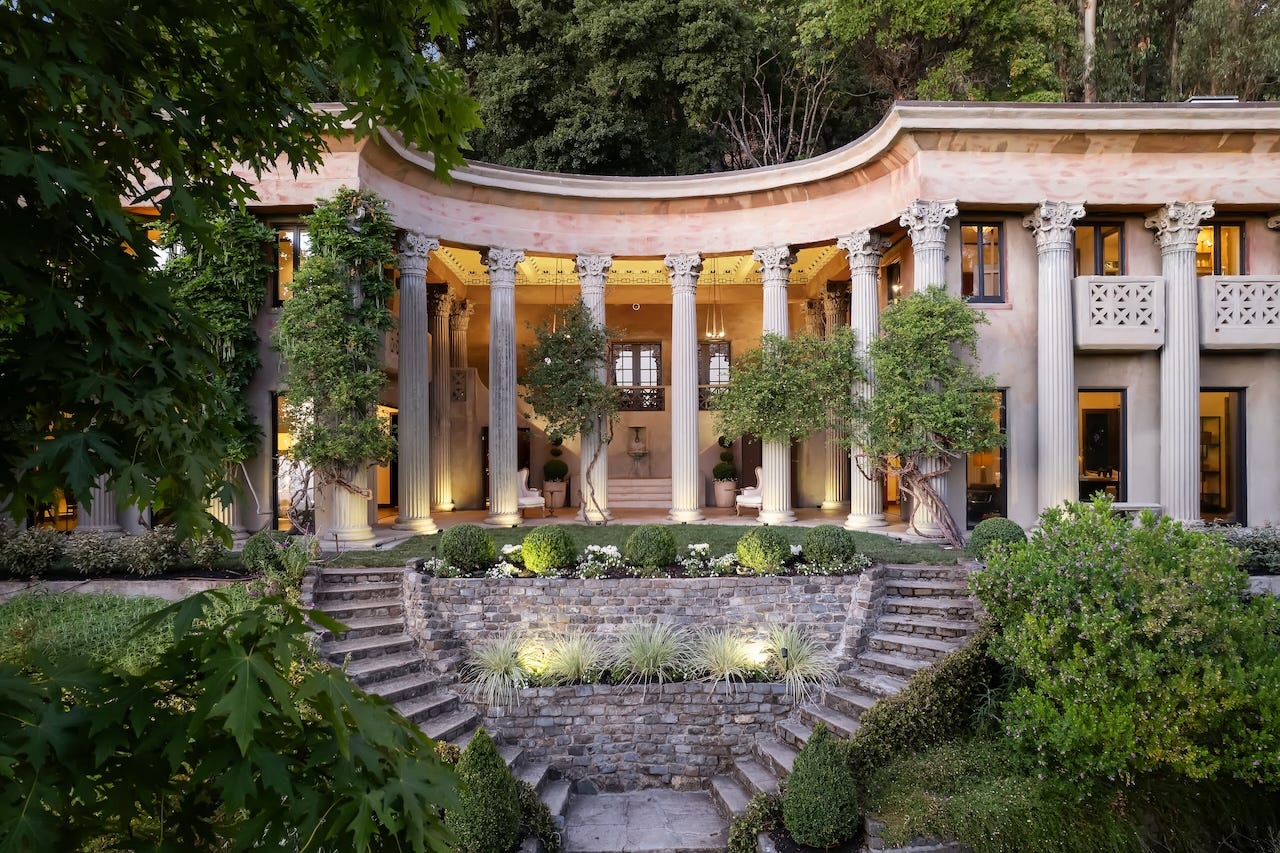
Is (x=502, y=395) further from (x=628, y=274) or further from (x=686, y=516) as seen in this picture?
(x=628, y=274)

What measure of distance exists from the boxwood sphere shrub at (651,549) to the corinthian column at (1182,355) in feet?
34.2

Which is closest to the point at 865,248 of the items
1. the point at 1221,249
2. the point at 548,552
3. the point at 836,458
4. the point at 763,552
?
the point at 836,458

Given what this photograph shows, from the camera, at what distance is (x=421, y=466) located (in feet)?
49.4

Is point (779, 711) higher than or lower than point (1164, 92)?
lower

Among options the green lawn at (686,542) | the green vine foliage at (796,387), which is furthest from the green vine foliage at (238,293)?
the green vine foliage at (796,387)

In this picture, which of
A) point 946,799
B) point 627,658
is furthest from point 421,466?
point 946,799

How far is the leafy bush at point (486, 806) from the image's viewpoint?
671 cm

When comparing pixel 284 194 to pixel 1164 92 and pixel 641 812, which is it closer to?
pixel 641 812

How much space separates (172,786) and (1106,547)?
7.80 m

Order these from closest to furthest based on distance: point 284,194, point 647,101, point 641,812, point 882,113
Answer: point 641,812 < point 284,194 < point 647,101 < point 882,113

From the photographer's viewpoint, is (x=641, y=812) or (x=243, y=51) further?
(x=641, y=812)

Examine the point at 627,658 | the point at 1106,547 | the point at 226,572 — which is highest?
the point at 1106,547

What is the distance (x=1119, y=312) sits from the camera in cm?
1417

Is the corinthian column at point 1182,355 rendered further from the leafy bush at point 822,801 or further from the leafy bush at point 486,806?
the leafy bush at point 486,806
